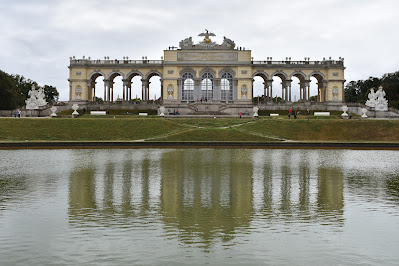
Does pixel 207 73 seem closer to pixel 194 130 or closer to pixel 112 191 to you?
pixel 194 130

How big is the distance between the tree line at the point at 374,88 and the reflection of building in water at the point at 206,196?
7287cm

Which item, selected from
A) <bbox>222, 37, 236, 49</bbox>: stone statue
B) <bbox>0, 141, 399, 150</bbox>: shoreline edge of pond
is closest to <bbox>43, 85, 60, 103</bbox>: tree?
<bbox>222, 37, 236, 49</bbox>: stone statue

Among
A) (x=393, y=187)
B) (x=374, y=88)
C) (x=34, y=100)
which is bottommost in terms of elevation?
(x=393, y=187)

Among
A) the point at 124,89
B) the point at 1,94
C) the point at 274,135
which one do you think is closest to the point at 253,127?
the point at 274,135

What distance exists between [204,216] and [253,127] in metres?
37.1

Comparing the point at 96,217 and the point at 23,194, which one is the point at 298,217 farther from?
the point at 23,194

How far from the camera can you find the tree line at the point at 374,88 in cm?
8950

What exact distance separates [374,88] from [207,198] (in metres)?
91.5

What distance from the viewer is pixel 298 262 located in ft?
24.3

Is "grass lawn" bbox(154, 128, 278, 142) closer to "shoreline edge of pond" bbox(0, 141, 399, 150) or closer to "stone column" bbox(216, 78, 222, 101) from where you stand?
"shoreline edge of pond" bbox(0, 141, 399, 150)

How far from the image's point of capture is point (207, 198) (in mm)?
12773

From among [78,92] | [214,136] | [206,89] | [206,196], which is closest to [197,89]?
[206,89]

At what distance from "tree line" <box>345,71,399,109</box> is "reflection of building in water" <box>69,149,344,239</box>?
72872mm

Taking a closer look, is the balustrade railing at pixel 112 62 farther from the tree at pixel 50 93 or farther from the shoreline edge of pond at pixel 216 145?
the shoreline edge of pond at pixel 216 145
